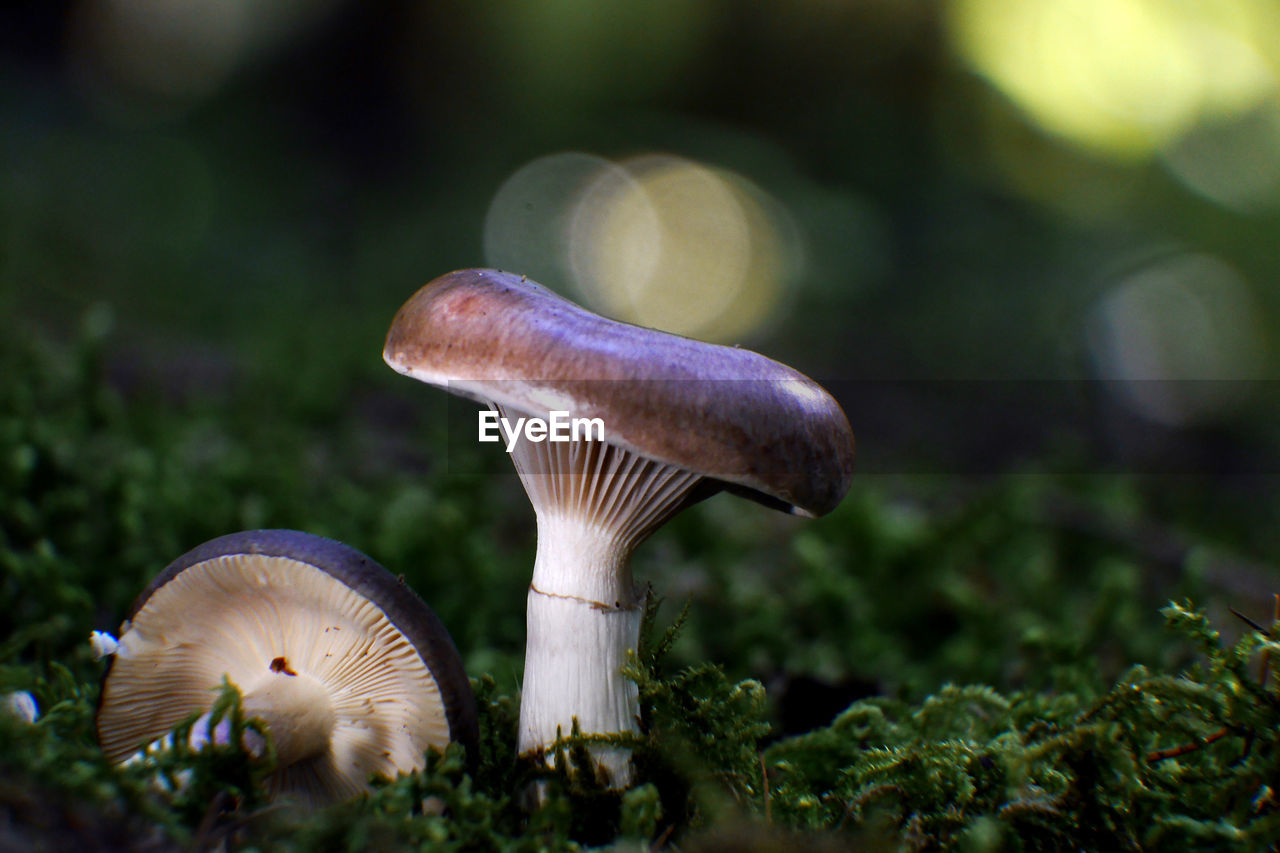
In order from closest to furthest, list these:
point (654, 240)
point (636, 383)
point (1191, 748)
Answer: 1. point (636, 383)
2. point (1191, 748)
3. point (654, 240)

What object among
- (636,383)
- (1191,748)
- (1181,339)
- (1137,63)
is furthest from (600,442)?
(1181,339)

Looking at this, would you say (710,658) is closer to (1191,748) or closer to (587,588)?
(587,588)

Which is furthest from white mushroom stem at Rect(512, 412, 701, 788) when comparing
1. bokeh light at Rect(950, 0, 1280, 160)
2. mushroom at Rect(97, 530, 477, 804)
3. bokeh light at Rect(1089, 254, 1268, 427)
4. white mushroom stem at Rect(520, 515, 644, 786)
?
bokeh light at Rect(1089, 254, 1268, 427)

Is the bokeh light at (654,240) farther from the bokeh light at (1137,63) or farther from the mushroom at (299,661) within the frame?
the mushroom at (299,661)

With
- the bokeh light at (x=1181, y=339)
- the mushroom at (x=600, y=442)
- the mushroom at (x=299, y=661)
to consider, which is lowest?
the mushroom at (x=299, y=661)

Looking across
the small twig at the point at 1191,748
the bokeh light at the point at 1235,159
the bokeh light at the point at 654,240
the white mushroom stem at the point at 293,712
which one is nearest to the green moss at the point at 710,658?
the small twig at the point at 1191,748

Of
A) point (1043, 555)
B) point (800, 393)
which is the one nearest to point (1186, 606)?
point (800, 393)
